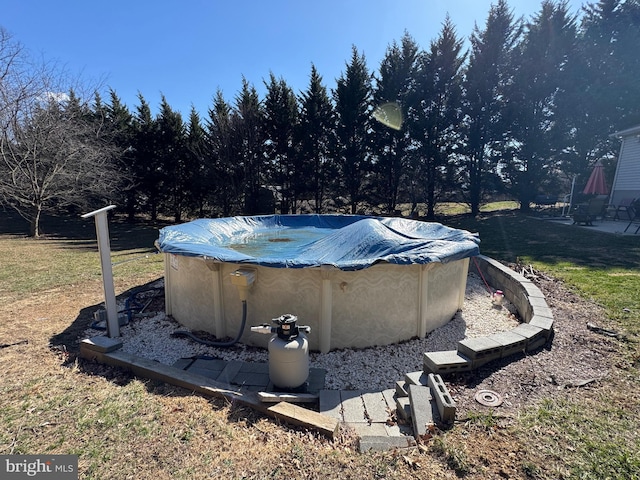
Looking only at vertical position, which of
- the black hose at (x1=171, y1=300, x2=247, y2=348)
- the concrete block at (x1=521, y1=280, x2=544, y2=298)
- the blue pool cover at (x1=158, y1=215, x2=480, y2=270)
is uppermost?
the blue pool cover at (x1=158, y1=215, x2=480, y2=270)

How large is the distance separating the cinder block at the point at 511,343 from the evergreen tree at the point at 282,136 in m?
12.6

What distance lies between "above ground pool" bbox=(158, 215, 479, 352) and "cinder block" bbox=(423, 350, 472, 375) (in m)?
0.93

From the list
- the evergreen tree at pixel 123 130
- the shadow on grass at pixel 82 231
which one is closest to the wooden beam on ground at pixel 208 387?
the shadow on grass at pixel 82 231

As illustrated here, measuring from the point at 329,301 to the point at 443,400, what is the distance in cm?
149

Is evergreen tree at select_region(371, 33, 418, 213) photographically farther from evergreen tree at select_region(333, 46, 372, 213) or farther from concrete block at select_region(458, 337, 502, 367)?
concrete block at select_region(458, 337, 502, 367)

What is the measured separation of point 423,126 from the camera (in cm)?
1392

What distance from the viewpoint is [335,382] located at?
2.88m

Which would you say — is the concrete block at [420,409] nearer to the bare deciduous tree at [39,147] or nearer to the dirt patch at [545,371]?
the dirt patch at [545,371]

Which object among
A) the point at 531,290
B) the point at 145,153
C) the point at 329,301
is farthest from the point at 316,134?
the point at 329,301

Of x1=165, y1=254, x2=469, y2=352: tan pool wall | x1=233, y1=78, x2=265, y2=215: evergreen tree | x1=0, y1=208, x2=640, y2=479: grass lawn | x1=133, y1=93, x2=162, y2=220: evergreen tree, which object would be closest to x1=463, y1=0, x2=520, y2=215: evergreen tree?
x1=233, y1=78, x2=265, y2=215: evergreen tree

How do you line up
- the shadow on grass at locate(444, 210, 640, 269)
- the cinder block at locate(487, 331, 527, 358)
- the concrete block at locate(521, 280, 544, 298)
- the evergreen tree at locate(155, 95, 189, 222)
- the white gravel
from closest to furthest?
the cinder block at locate(487, 331, 527, 358)
the white gravel
the concrete block at locate(521, 280, 544, 298)
the shadow on grass at locate(444, 210, 640, 269)
the evergreen tree at locate(155, 95, 189, 222)

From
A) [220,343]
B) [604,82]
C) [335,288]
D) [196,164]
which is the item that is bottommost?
[220,343]

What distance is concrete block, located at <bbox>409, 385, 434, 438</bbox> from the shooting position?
6.39 feet

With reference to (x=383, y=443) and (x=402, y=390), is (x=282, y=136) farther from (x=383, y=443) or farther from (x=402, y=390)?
(x=383, y=443)
